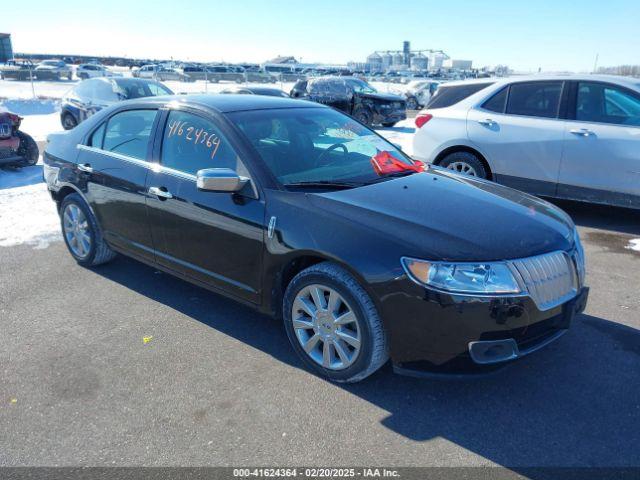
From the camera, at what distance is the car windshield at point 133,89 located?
42.2ft

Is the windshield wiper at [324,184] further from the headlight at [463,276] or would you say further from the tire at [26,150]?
the tire at [26,150]

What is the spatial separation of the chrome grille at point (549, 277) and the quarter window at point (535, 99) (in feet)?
13.1

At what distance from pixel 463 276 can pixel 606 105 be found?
4.63 metres

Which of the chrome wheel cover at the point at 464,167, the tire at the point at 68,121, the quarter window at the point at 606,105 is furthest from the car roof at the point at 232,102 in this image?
the tire at the point at 68,121

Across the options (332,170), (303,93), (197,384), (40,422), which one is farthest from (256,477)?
(303,93)

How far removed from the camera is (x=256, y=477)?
8.17ft

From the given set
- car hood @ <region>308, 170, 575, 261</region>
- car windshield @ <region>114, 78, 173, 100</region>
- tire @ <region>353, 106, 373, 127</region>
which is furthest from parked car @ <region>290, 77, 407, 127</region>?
car hood @ <region>308, 170, 575, 261</region>

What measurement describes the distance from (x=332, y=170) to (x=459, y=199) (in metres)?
0.89

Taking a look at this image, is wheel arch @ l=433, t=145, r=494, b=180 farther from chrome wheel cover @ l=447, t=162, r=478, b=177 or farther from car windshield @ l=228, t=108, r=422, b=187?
car windshield @ l=228, t=108, r=422, b=187

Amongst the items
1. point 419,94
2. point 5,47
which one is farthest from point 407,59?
point 419,94

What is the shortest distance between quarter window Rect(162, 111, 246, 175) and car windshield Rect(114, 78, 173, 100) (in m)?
9.56

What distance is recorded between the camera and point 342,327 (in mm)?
3092

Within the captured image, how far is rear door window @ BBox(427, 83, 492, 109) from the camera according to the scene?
23.6 feet

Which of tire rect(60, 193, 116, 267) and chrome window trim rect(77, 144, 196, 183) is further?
tire rect(60, 193, 116, 267)
